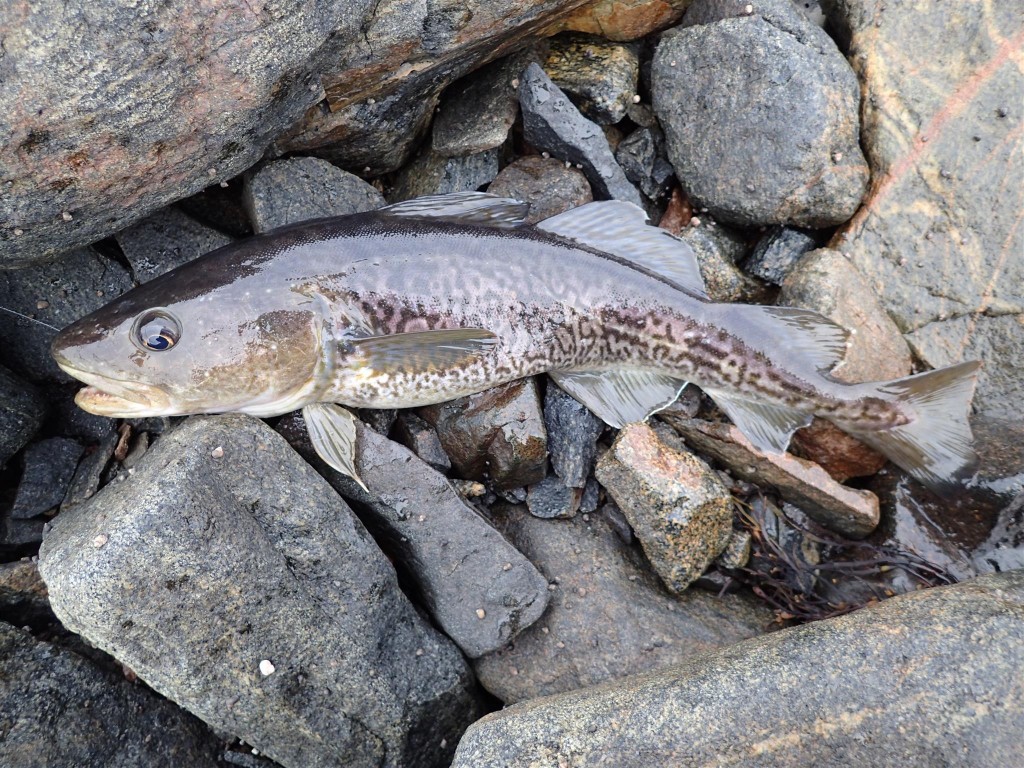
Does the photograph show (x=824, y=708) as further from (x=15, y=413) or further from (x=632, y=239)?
Answer: (x=15, y=413)

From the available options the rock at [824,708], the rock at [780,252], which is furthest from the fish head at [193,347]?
the rock at [780,252]

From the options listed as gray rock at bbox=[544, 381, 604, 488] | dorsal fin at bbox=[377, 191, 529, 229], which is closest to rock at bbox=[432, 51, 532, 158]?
dorsal fin at bbox=[377, 191, 529, 229]

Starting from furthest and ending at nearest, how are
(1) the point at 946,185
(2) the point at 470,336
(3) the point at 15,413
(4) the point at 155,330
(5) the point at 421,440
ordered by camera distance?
(1) the point at 946,185 < (5) the point at 421,440 < (3) the point at 15,413 < (2) the point at 470,336 < (4) the point at 155,330

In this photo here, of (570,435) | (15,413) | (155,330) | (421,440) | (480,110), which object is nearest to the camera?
(155,330)

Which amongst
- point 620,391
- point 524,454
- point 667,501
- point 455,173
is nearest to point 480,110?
point 455,173

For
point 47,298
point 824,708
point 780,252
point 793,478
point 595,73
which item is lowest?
point 793,478

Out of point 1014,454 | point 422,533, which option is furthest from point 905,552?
point 422,533
